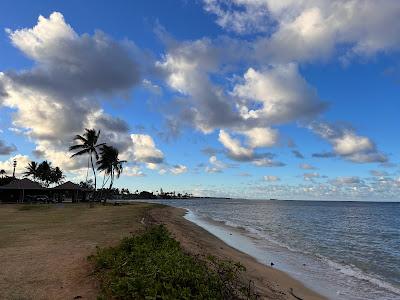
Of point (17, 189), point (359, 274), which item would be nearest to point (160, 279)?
point (359, 274)

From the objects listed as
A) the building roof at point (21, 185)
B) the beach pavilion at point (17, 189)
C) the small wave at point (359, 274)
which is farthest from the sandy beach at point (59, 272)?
the beach pavilion at point (17, 189)

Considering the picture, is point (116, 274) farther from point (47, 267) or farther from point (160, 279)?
point (47, 267)

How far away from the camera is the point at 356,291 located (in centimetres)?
1159

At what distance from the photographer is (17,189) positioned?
55.9 m

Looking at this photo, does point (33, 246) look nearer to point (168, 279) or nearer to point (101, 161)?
point (168, 279)

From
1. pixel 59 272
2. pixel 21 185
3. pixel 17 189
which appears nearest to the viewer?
pixel 59 272

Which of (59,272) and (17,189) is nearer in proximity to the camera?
(59,272)

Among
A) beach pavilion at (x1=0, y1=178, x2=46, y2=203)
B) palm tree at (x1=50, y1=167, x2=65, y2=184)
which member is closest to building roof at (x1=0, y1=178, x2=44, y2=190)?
beach pavilion at (x1=0, y1=178, x2=46, y2=203)

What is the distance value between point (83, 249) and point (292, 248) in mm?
12510

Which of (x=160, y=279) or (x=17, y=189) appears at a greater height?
(x=17, y=189)

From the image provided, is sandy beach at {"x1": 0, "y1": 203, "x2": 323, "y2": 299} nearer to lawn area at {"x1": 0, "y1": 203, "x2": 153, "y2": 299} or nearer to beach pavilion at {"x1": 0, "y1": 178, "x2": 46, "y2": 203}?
lawn area at {"x1": 0, "y1": 203, "x2": 153, "y2": 299}

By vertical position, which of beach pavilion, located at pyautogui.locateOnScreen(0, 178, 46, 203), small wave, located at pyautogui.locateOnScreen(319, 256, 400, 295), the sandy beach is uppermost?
beach pavilion, located at pyautogui.locateOnScreen(0, 178, 46, 203)

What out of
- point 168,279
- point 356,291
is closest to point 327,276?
point 356,291

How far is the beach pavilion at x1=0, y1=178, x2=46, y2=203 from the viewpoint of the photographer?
5480 centimetres
